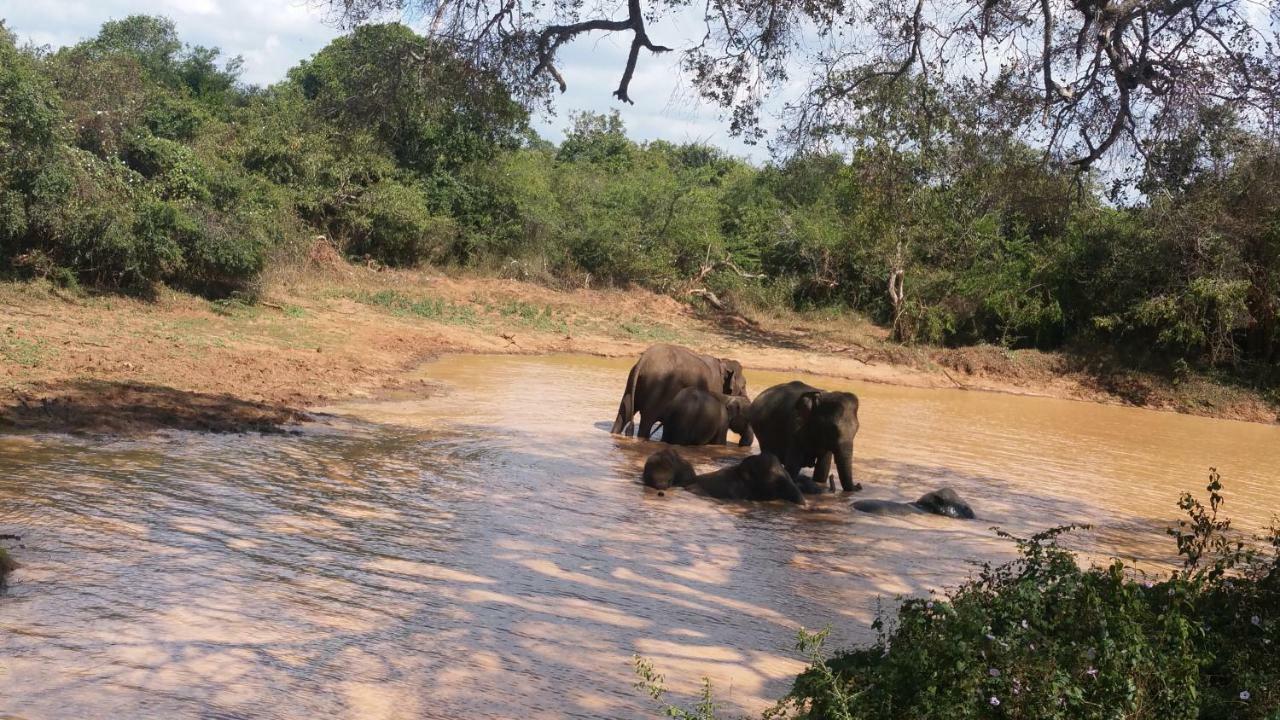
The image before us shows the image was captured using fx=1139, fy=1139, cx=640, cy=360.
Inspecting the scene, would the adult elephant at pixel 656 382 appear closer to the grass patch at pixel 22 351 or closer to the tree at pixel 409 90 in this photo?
the tree at pixel 409 90

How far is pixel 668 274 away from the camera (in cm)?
3503

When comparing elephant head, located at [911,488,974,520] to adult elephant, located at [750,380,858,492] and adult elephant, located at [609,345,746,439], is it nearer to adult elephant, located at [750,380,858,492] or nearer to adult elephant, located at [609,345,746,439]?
adult elephant, located at [750,380,858,492]

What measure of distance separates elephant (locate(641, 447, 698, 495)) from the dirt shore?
14.8 feet

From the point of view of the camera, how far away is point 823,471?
13.7 m

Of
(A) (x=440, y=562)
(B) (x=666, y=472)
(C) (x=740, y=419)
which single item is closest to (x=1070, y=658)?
(A) (x=440, y=562)

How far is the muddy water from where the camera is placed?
5.95m

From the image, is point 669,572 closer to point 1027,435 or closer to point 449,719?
point 449,719

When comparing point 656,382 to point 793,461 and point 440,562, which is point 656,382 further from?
→ point 440,562

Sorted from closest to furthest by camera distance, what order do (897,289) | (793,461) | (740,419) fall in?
1. (793,461)
2. (740,419)
3. (897,289)

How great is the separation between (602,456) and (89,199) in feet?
37.2

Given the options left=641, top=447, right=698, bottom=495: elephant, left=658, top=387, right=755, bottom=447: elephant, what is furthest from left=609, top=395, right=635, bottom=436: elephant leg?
left=641, top=447, right=698, bottom=495: elephant

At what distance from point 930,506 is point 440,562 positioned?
5978mm

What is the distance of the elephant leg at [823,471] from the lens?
13641 mm

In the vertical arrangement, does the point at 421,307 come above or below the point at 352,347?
above
